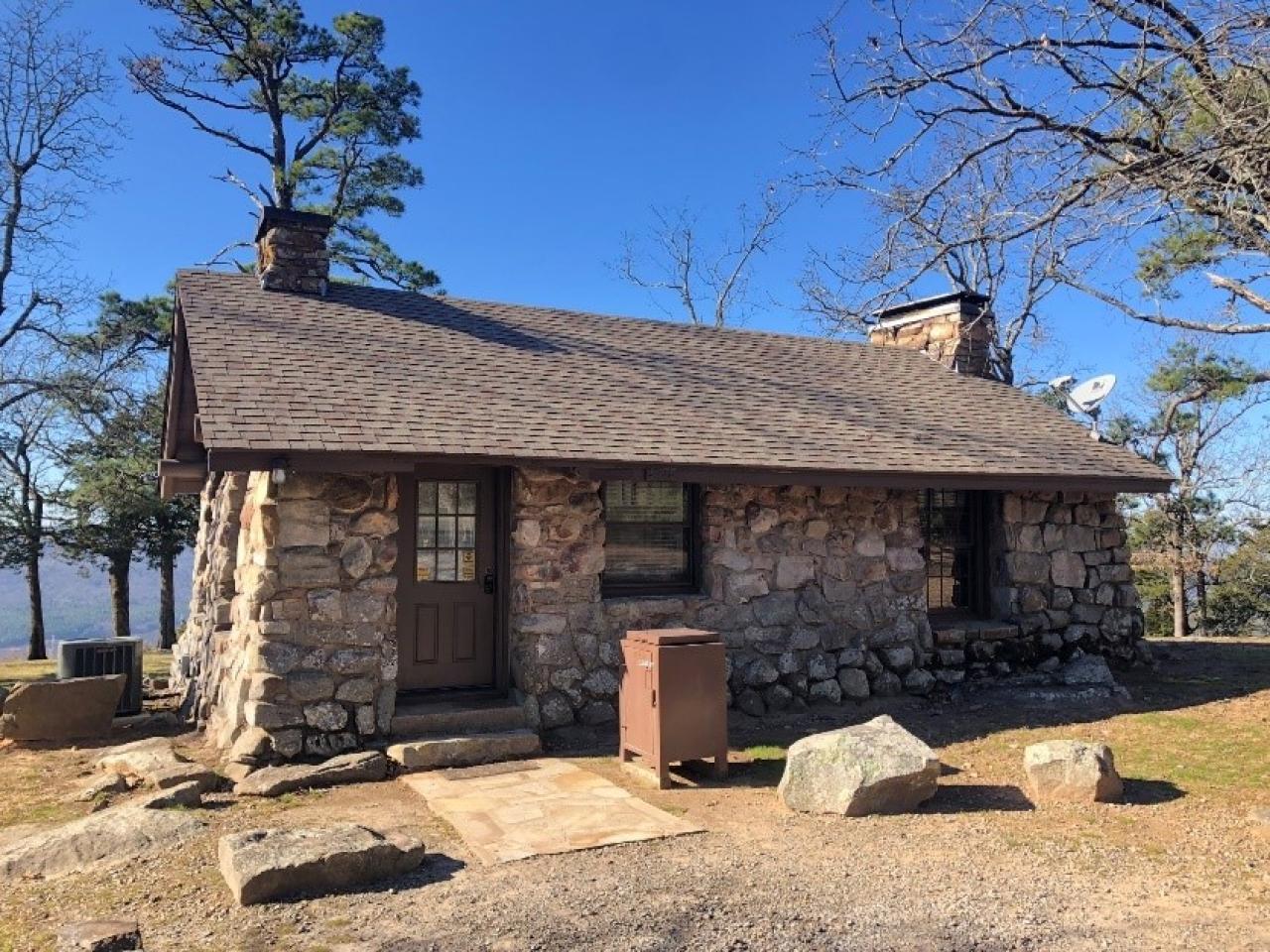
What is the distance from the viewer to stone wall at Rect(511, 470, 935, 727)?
7.96 metres

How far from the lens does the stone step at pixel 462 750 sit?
272 inches

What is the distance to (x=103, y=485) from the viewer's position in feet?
56.8

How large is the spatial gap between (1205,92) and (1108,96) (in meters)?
0.64

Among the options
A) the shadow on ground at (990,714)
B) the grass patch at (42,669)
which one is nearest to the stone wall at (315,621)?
the shadow on ground at (990,714)

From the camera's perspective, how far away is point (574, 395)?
9.17 m

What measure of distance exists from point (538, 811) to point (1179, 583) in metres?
19.4

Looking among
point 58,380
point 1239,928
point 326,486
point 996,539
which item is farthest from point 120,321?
point 1239,928

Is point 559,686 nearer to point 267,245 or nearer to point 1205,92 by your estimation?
point 267,245

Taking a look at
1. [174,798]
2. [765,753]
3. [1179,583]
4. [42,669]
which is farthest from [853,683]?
[1179,583]

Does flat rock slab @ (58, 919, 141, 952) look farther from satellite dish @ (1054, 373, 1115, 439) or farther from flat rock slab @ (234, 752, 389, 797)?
satellite dish @ (1054, 373, 1115, 439)

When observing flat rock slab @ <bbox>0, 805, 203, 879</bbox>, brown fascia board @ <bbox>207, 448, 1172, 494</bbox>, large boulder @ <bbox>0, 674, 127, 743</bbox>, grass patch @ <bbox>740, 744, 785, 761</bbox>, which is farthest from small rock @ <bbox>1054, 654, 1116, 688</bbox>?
large boulder @ <bbox>0, 674, 127, 743</bbox>

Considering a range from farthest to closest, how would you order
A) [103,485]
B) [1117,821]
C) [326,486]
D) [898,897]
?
[103,485] → [326,486] → [1117,821] → [898,897]

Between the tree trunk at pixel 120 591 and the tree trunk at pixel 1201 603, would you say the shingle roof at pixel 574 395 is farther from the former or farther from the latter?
the tree trunk at pixel 120 591

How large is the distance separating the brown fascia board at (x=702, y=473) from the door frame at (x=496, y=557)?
0.45m
